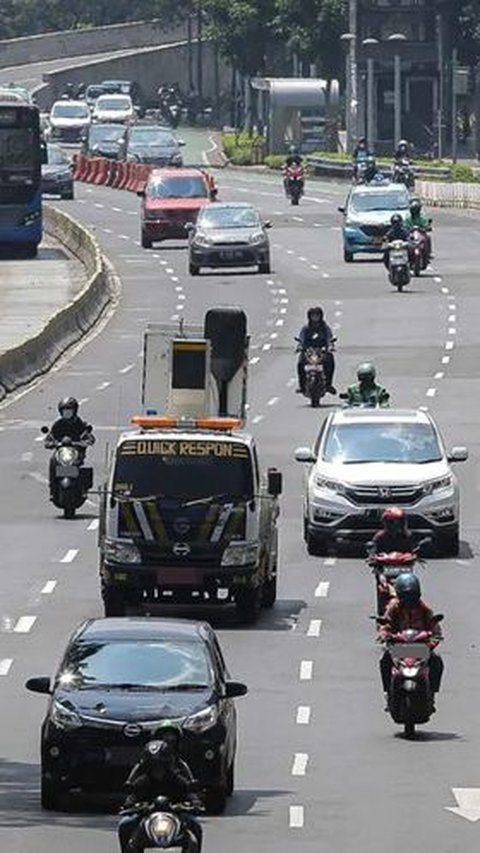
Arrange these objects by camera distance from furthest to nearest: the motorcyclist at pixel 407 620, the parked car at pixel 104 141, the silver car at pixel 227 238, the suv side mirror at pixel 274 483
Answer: the parked car at pixel 104 141
the silver car at pixel 227 238
the suv side mirror at pixel 274 483
the motorcyclist at pixel 407 620

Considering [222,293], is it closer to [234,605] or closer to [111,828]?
[234,605]

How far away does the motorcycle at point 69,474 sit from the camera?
38.1 m

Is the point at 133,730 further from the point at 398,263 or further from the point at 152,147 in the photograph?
the point at 152,147

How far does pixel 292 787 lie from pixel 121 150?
91.6 m

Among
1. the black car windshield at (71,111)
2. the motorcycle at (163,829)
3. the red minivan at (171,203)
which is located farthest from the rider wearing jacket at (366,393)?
the black car windshield at (71,111)

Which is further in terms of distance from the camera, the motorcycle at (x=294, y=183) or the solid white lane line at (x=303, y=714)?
the motorcycle at (x=294, y=183)

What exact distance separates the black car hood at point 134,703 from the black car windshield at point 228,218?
51951 millimetres

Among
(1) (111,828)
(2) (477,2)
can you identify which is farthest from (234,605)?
(2) (477,2)

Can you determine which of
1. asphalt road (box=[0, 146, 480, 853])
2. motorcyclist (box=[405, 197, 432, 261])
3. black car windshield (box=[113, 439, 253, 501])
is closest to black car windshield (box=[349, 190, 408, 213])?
motorcyclist (box=[405, 197, 432, 261])

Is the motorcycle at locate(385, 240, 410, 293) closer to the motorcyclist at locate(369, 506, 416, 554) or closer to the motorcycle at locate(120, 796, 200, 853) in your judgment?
the motorcyclist at locate(369, 506, 416, 554)

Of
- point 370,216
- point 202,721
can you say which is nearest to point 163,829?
point 202,721

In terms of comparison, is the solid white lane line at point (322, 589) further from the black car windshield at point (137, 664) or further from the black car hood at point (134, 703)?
the black car hood at point (134, 703)

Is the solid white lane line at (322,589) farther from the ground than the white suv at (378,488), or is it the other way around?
the white suv at (378,488)

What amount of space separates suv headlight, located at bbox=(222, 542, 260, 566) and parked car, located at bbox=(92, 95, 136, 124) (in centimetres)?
10618
